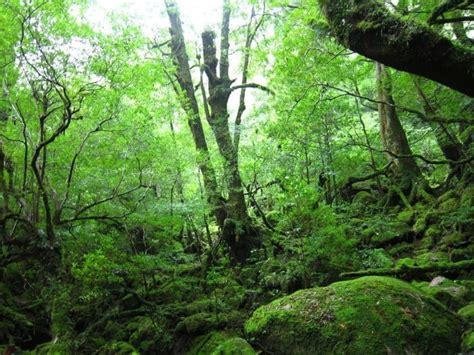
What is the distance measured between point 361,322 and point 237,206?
7.46m

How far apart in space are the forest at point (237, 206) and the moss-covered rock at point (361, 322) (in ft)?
0.08

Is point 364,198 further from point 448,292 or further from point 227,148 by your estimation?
point 448,292

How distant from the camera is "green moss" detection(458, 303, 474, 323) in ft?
16.0

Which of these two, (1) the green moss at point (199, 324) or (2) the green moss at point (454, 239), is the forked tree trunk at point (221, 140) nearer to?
(1) the green moss at point (199, 324)

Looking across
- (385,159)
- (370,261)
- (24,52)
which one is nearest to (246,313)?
(370,261)

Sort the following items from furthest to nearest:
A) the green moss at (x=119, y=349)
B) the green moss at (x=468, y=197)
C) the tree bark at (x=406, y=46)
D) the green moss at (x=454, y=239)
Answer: the green moss at (x=468, y=197) → the green moss at (x=454, y=239) → the green moss at (x=119, y=349) → the tree bark at (x=406, y=46)

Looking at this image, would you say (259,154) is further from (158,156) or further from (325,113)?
(158,156)

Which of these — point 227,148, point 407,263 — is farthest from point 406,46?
point 227,148

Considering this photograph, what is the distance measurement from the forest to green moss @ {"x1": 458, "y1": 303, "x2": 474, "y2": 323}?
0.03 m

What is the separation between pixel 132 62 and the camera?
917 centimetres

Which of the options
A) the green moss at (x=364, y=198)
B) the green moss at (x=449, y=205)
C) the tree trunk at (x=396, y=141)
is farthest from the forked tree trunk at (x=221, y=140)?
the green moss at (x=449, y=205)

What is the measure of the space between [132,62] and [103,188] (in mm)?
3388

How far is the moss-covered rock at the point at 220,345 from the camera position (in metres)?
5.46

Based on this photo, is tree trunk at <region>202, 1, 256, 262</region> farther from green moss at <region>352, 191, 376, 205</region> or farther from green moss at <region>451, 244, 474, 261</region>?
green moss at <region>451, 244, 474, 261</region>
